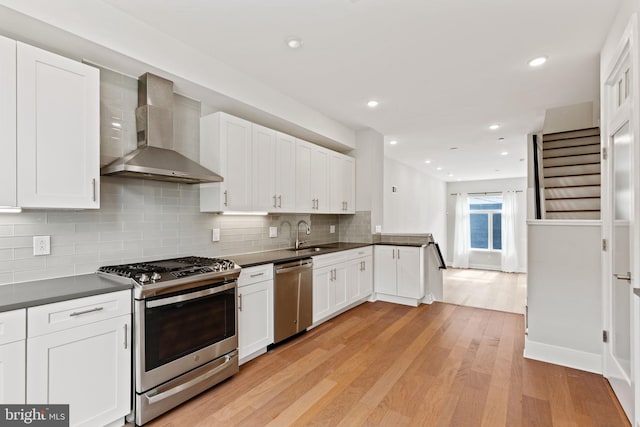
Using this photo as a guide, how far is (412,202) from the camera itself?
26.2 ft

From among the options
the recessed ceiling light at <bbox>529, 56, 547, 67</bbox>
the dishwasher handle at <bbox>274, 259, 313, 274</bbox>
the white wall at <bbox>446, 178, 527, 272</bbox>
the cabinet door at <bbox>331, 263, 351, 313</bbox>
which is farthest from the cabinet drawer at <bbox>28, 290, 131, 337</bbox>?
the white wall at <bbox>446, 178, 527, 272</bbox>

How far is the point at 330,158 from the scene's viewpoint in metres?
4.50

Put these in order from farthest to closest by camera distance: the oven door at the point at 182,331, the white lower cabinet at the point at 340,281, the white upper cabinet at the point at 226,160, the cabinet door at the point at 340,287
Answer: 1. the cabinet door at the point at 340,287
2. the white lower cabinet at the point at 340,281
3. the white upper cabinet at the point at 226,160
4. the oven door at the point at 182,331

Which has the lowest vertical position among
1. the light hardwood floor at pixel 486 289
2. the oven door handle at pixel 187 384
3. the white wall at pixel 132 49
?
the light hardwood floor at pixel 486 289

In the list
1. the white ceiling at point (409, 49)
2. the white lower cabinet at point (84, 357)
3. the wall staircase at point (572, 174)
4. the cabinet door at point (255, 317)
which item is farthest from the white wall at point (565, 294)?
the white lower cabinet at point (84, 357)

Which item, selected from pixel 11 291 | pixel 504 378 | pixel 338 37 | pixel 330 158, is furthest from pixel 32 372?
pixel 330 158

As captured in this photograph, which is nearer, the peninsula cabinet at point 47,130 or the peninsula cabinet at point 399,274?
the peninsula cabinet at point 47,130

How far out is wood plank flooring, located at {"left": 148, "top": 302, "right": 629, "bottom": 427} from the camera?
2.07 metres

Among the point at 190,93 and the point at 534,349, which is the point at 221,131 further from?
the point at 534,349

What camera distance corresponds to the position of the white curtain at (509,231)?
875 centimetres

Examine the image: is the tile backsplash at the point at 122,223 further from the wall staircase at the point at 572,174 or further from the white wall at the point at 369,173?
the wall staircase at the point at 572,174

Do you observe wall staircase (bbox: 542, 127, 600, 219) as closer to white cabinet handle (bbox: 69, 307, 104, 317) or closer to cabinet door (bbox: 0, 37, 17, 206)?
white cabinet handle (bbox: 69, 307, 104, 317)

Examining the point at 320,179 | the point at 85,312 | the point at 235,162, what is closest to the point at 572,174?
the point at 320,179

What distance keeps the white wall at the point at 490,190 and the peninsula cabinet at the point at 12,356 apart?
31.6ft
